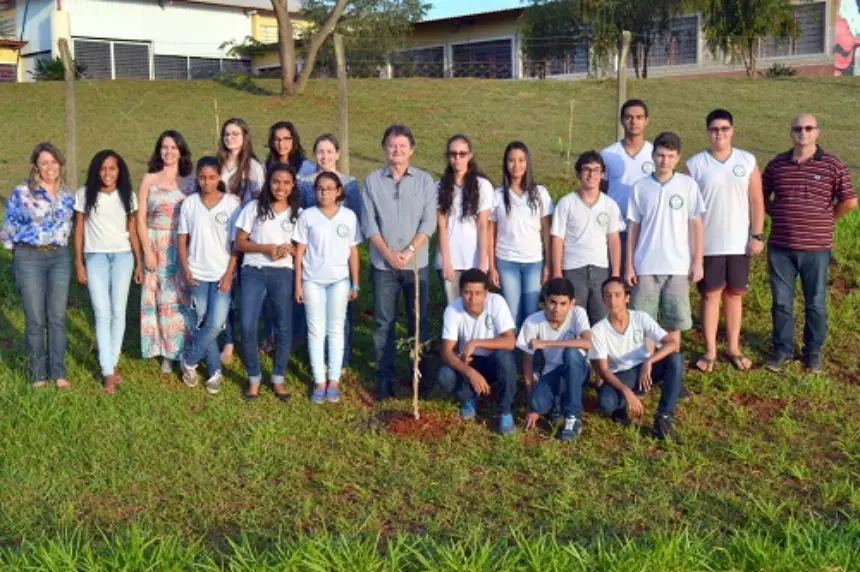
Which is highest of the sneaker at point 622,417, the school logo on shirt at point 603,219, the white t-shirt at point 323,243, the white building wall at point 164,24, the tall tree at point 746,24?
the white building wall at point 164,24

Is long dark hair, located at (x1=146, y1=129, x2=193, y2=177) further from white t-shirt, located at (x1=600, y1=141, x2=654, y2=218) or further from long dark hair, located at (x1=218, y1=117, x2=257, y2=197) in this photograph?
white t-shirt, located at (x1=600, y1=141, x2=654, y2=218)

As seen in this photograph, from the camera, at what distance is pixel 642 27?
90.4 ft

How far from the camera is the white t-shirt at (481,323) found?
5.65 metres

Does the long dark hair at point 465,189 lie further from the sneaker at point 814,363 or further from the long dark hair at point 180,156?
the sneaker at point 814,363

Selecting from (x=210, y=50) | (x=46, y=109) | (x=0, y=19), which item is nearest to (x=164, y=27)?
(x=210, y=50)

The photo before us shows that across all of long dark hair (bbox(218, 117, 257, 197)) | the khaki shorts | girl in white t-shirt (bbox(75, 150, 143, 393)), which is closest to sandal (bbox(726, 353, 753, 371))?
the khaki shorts

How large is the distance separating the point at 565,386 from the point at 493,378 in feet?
1.63

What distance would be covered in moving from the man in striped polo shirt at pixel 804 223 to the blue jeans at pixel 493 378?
2.02 m

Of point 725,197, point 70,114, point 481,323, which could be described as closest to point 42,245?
point 481,323

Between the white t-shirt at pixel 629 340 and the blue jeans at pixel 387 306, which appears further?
the blue jeans at pixel 387 306

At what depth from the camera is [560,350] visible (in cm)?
563

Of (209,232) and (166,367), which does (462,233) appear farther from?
(166,367)

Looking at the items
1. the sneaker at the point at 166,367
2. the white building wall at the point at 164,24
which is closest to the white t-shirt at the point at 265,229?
the sneaker at the point at 166,367

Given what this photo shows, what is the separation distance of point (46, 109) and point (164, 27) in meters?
15.0
